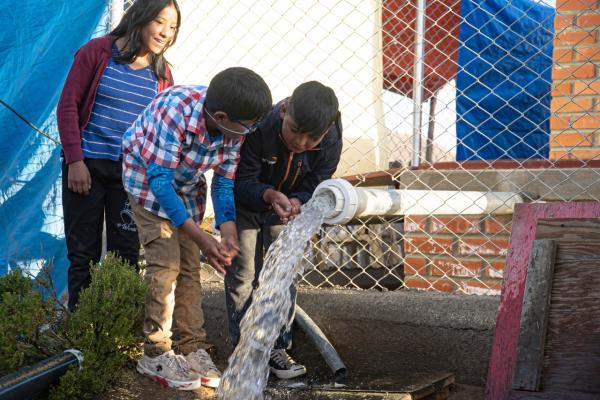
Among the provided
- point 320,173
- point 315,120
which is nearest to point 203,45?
point 320,173

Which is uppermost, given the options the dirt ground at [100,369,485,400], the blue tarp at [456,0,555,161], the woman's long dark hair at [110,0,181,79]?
the blue tarp at [456,0,555,161]

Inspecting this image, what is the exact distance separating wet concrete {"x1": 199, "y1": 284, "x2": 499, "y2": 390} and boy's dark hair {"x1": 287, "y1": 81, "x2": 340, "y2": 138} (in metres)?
0.97

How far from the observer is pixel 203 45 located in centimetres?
514

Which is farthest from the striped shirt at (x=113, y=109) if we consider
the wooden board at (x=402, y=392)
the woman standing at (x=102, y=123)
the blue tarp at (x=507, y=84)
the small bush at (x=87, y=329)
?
the blue tarp at (x=507, y=84)

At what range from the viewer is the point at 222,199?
325cm

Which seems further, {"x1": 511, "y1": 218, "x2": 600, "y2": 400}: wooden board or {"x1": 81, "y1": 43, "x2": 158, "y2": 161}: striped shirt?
{"x1": 81, "y1": 43, "x2": 158, "y2": 161}: striped shirt

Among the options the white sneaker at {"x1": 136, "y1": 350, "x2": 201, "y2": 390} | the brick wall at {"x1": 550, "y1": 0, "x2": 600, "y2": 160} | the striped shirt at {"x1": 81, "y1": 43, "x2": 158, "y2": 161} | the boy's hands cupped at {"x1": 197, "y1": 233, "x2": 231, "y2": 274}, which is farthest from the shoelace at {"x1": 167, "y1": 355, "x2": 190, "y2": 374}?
the brick wall at {"x1": 550, "y1": 0, "x2": 600, "y2": 160}

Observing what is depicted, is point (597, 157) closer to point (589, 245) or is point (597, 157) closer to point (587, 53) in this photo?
point (587, 53)

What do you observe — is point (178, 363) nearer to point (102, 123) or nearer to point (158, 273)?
point (158, 273)

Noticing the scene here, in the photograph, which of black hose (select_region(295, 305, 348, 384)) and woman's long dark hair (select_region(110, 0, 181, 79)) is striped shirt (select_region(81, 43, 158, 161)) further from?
black hose (select_region(295, 305, 348, 384))

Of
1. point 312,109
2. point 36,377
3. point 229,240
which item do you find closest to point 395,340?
point 229,240

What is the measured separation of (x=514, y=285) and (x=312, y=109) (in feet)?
3.48

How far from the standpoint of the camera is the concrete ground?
3186mm

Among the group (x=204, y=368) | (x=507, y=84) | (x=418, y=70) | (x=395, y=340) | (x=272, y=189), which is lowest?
(x=204, y=368)
